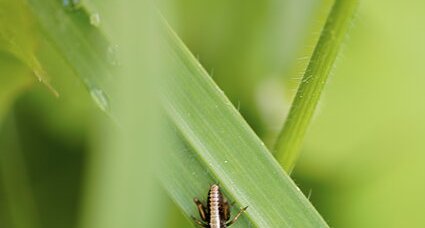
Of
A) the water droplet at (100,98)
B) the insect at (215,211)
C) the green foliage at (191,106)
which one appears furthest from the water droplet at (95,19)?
the insect at (215,211)

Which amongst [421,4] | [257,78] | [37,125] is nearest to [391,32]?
[421,4]

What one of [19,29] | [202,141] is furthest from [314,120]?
[19,29]

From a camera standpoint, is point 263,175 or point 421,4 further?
point 421,4

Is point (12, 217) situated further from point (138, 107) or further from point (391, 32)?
point (138, 107)

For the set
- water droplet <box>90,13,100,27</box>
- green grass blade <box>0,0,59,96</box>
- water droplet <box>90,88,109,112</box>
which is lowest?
water droplet <box>90,88,109,112</box>

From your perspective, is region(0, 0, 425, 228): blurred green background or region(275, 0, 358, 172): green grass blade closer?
region(275, 0, 358, 172): green grass blade

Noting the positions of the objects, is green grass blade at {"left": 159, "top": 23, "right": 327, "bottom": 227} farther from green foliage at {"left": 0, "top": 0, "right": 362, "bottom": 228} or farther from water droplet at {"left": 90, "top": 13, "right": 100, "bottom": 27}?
water droplet at {"left": 90, "top": 13, "right": 100, "bottom": 27}

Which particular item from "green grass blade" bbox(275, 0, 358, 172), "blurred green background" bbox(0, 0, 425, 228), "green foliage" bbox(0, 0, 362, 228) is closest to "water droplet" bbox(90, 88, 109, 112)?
"green foliage" bbox(0, 0, 362, 228)
